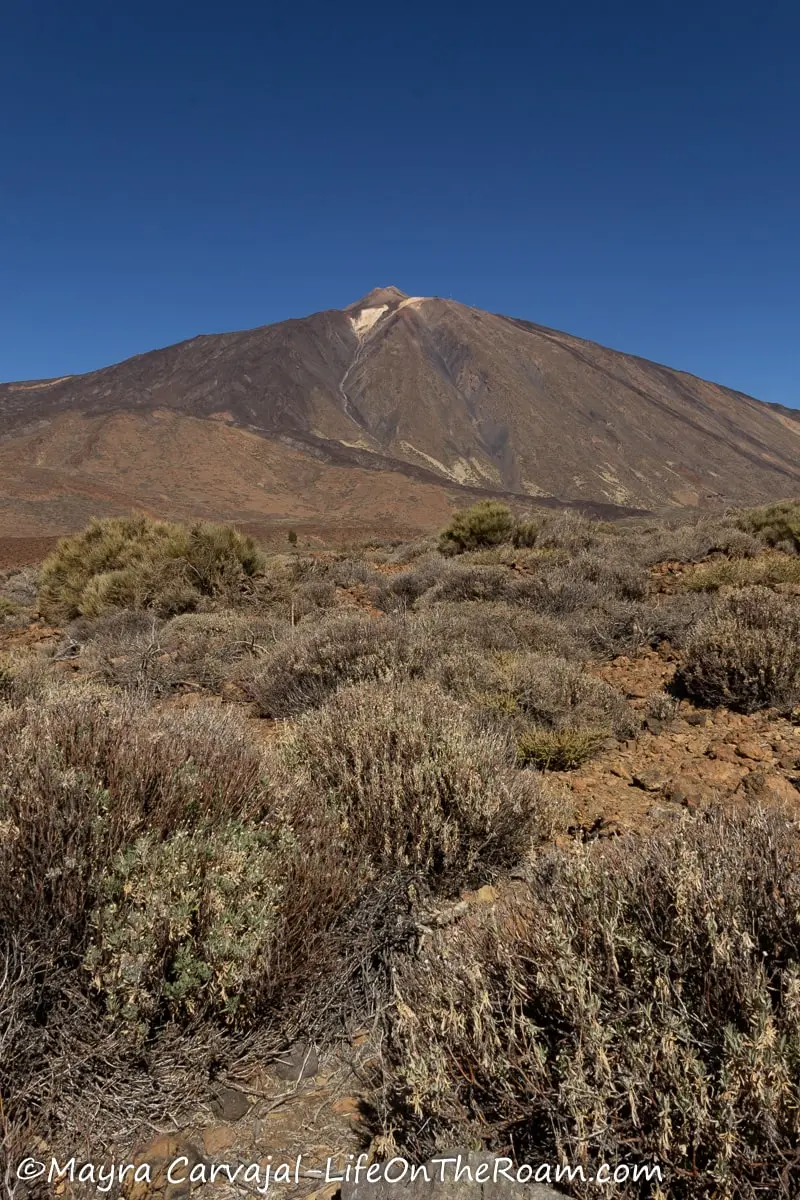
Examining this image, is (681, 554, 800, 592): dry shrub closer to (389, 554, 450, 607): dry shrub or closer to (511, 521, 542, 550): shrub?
(389, 554, 450, 607): dry shrub

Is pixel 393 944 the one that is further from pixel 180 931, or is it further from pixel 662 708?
pixel 662 708

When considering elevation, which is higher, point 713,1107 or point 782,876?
point 782,876

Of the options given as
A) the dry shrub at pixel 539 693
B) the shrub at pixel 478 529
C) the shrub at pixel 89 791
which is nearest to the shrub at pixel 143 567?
the shrub at pixel 478 529

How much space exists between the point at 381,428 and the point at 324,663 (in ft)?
376

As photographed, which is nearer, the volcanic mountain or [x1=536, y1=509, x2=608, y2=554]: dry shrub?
[x1=536, y1=509, x2=608, y2=554]: dry shrub

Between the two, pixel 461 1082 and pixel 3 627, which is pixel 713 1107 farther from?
pixel 3 627

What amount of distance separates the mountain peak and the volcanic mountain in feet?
2.02

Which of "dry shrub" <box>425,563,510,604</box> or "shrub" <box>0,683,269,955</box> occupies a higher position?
"dry shrub" <box>425,563,510,604</box>

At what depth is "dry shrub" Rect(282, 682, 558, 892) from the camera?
2441 millimetres

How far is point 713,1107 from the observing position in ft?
3.94

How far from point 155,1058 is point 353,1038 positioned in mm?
527

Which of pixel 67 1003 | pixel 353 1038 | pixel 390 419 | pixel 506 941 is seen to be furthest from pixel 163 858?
pixel 390 419

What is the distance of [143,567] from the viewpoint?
30.3ft

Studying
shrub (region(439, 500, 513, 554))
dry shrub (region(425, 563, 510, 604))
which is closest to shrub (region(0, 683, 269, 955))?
dry shrub (region(425, 563, 510, 604))
